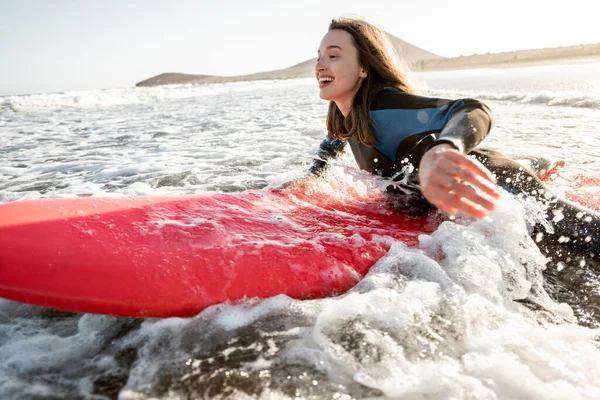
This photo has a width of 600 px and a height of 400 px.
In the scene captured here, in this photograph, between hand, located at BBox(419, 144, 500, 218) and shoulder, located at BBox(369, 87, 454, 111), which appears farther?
shoulder, located at BBox(369, 87, 454, 111)

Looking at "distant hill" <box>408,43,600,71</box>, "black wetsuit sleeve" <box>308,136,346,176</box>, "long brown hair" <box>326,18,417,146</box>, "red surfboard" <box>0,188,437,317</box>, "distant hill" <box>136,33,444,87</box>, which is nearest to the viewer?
"red surfboard" <box>0,188,437,317</box>

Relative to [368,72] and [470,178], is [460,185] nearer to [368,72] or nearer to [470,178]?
[470,178]

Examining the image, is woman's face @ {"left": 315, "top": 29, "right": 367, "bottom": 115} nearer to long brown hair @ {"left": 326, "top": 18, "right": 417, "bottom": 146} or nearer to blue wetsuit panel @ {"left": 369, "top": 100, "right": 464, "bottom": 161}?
long brown hair @ {"left": 326, "top": 18, "right": 417, "bottom": 146}

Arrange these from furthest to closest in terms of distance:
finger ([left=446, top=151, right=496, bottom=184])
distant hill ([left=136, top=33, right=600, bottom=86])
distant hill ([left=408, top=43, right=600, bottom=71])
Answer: distant hill ([left=136, top=33, right=600, bottom=86])
distant hill ([left=408, top=43, right=600, bottom=71])
finger ([left=446, top=151, right=496, bottom=184])

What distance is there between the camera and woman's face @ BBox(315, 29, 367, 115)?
8.14 ft

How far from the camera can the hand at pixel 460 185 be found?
1245mm

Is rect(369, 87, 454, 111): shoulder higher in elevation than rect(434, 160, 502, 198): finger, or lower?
higher

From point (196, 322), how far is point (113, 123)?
28.0ft

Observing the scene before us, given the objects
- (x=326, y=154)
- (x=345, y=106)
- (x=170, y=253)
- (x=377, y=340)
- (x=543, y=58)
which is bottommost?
(x=377, y=340)

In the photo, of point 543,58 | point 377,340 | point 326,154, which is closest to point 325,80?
point 326,154

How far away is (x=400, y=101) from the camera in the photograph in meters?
2.21

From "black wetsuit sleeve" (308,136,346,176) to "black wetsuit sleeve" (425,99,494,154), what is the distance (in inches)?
51.0

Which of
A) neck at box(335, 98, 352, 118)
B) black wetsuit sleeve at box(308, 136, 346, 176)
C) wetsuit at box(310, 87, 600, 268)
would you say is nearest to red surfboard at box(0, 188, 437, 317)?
wetsuit at box(310, 87, 600, 268)

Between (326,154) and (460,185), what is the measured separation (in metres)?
1.93
